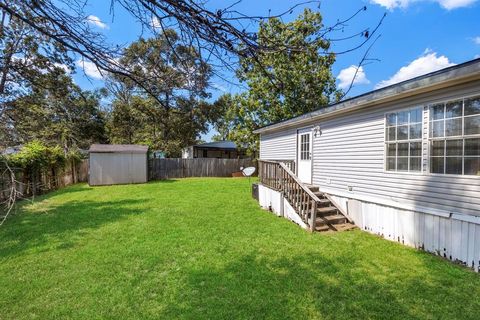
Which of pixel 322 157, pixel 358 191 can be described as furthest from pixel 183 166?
pixel 358 191

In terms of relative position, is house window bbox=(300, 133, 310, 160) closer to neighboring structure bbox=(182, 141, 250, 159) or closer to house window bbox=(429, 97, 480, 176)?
house window bbox=(429, 97, 480, 176)

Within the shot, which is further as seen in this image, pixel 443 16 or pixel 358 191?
pixel 358 191

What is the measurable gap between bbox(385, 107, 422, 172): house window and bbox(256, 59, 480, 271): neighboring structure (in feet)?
0.06

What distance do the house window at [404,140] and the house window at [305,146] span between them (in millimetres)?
3029

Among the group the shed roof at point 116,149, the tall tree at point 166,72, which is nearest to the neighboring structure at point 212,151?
the shed roof at point 116,149

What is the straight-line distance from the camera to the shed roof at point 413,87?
12.8 ft

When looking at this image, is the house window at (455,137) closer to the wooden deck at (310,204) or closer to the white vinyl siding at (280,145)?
the wooden deck at (310,204)

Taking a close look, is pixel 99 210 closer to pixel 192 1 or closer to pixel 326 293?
pixel 326 293

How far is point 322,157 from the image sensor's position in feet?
25.6

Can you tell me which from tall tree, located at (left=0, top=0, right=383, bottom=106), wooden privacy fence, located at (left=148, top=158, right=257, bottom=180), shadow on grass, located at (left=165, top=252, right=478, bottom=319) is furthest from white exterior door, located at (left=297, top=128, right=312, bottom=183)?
wooden privacy fence, located at (left=148, top=158, right=257, bottom=180)

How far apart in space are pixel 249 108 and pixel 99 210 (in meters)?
12.0

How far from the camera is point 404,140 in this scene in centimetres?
523

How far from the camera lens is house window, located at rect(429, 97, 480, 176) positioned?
4137mm

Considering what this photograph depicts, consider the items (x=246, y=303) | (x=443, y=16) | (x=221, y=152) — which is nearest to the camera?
(x=443, y=16)
